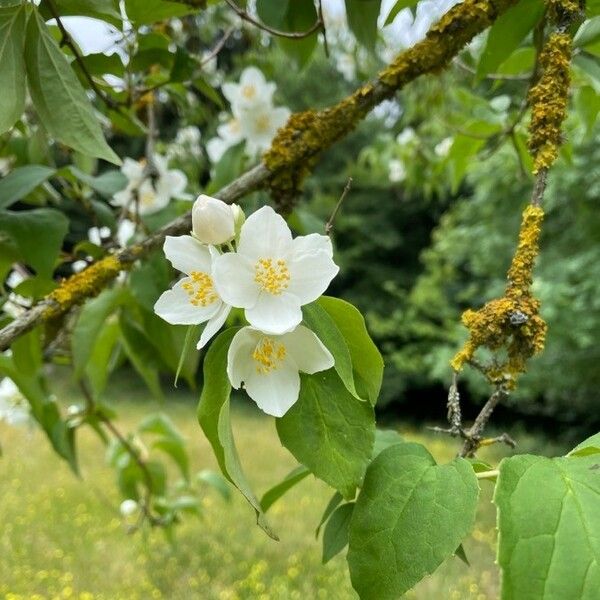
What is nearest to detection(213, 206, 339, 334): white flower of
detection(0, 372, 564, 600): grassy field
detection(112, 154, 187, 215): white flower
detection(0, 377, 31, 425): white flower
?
detection(112, 154, 187, 215): white flower

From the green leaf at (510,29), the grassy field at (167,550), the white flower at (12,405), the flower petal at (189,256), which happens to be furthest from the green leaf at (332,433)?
the white flower at (12,405)

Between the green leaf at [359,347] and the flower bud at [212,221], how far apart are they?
0.28 ft

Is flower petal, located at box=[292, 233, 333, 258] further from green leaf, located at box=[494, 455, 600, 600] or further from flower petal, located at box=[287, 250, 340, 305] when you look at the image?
green leaf, located at box=[494, 455, 600, 600]

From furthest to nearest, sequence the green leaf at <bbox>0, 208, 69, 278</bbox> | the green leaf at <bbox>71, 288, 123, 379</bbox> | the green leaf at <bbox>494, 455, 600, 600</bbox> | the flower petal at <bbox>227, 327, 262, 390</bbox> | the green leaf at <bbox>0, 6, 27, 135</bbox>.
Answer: the green leaf at <bbox>71, 288, 123, 379</bbox>
the green leaf at <bbox>0, 208, 69, 278</bbox>
the green leaf at <bbox>0, 6, 27, 135</bbox>
the flower petal at <bbox>227, 327, 262, 390</bbox>
the green leaf at <bbox>494, 455, 600, 600</bbox>

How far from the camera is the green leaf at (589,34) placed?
0.73 m

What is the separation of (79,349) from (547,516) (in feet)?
2.40

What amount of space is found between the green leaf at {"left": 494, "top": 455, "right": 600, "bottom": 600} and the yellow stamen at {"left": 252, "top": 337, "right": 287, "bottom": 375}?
6.8 inches

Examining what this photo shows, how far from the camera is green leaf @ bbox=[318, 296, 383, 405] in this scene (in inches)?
20.0

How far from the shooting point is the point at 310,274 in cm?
50

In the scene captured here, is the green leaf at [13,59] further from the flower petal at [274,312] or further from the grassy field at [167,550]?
the grassy field at [167,550]

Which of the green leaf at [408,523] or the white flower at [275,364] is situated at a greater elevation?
the white flower at [275,364]

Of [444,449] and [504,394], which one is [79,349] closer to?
[504,394]

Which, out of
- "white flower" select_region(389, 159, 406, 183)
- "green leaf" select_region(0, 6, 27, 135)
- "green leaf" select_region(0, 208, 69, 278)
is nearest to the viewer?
"green leaf" select_region(0, 6, 27, 135)

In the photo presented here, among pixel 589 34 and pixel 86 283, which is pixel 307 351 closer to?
pixel 86 283
